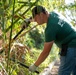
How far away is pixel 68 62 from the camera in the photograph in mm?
3652

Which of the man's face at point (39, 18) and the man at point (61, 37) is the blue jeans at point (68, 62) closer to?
the man at point (61, 37)

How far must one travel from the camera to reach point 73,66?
3.73 m

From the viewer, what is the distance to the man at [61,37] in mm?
3432

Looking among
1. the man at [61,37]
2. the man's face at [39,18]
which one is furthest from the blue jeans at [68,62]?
the man's face at [39,18]

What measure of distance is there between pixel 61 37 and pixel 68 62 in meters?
0.35

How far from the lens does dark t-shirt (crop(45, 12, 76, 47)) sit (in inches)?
135

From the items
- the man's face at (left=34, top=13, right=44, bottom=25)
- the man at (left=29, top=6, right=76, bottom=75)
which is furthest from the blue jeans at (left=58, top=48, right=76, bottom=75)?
the man's face at (left=34, top=13, right=44, bottom=25)

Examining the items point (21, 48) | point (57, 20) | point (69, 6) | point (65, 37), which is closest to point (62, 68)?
point (65, 37)

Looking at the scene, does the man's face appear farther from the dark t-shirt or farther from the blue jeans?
the blue jeans

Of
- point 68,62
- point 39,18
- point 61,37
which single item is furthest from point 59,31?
point 68,62

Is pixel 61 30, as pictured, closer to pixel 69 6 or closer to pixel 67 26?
pixel 67 26

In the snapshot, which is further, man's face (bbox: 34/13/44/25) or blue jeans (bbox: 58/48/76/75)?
blue jeans (bbox: 58/48/76/75)

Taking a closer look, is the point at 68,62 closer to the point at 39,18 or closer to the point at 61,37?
the point at 61,37

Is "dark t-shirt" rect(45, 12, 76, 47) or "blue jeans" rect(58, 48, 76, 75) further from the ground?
"dark t-shirt" rect(45, 12, 76, 47)
